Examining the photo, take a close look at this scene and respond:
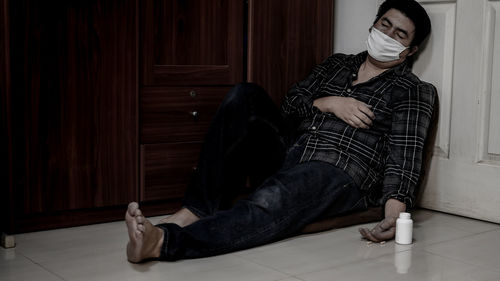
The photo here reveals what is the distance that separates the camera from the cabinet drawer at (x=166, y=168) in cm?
226

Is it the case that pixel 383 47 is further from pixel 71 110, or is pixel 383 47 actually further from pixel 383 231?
pixel 71 110

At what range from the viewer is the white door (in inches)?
88.3

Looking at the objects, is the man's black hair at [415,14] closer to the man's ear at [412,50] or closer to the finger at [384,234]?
the man's ear at [412,50]

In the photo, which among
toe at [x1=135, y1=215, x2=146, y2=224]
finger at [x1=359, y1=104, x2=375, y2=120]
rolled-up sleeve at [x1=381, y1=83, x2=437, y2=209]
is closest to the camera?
toe at [x1=135, y1=215, x2=146, y2=224]

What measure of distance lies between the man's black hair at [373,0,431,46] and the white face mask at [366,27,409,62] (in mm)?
83

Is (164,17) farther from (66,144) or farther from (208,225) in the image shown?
(208,225)

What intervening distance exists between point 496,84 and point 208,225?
111cm

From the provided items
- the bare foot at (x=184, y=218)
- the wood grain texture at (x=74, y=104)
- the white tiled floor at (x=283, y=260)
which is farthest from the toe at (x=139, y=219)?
the wood grain texture at (x=74, y=104)

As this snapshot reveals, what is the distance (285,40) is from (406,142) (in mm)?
654

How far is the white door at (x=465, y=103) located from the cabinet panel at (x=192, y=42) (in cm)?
69

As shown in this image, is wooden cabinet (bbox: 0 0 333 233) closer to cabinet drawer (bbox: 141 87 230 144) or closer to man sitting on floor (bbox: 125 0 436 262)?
cabinet drawer (bbox: 141 87 230 144)

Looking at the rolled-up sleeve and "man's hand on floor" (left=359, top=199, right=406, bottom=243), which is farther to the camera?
the rolled-up sleeve

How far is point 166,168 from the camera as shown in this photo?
7.56ft

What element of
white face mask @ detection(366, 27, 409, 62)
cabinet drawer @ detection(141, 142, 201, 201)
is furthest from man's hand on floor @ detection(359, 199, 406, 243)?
cabinet drawer @ detection(141, 142, 201, 201)
